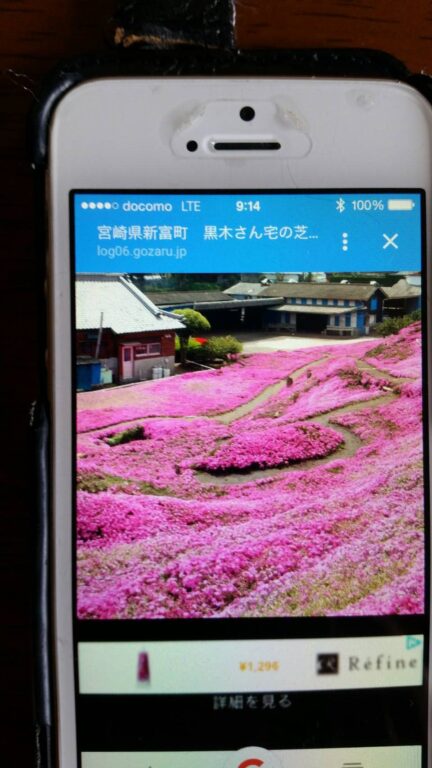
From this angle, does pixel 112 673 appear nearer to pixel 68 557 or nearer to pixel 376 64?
pixel 68 557

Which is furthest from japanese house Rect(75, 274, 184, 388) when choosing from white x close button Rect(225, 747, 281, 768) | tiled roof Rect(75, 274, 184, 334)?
white x close button Rect(225, 747, 281, 768)

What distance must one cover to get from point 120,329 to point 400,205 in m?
0.10

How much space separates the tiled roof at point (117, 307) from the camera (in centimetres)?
23

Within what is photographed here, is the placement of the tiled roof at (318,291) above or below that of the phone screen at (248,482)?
above

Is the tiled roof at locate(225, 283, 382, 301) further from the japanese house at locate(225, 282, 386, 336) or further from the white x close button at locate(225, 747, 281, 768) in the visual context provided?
the white x close button at locate(225, 747, 281, 768)

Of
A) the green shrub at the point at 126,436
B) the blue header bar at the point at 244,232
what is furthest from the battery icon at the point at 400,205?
the green shrub at the point at 126,436

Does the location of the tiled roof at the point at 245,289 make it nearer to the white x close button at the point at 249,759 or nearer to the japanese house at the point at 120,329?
the japanese house at the point at 120,329

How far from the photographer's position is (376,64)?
9.1 inches

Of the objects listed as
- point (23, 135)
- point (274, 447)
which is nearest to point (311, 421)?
point (274, 447)

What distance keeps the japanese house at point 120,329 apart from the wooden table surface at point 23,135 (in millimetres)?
25

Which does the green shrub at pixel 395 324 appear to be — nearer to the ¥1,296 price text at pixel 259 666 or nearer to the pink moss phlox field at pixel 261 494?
the pink moss phlox field at pixel 261 494

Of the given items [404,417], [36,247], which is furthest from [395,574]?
[36,247]

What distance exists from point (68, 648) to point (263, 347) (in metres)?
0.12

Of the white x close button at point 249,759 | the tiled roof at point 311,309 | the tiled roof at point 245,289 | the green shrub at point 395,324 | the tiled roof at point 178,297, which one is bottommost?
the white x close button at point 249,759
